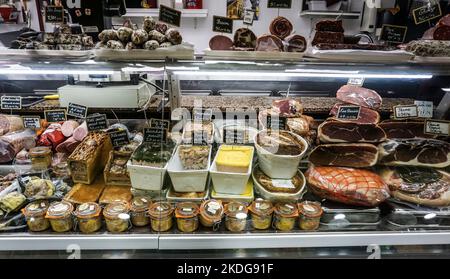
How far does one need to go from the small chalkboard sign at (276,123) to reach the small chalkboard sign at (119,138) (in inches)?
40.9

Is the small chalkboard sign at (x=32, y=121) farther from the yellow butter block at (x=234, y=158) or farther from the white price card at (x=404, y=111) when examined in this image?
the white price card at (x=404, y=111)

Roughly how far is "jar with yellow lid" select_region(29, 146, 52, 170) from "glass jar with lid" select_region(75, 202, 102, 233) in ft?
2.16

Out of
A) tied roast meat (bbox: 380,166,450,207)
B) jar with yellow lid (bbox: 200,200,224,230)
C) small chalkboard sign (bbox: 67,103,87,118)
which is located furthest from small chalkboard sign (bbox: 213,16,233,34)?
tied roast meat (bbox: 380,166,450,207)

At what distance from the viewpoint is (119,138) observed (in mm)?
2170

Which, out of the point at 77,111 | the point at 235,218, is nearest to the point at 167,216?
the point at 235,218

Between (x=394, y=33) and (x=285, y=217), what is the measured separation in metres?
1.42

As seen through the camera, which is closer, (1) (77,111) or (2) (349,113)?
(1) (77,111)

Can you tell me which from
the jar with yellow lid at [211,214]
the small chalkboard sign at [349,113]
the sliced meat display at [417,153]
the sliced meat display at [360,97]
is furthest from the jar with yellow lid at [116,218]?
the sliced meat display at [360,97]

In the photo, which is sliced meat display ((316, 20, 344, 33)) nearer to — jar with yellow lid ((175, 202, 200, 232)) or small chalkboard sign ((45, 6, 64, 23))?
jar with yellow lid ((175, 202, 200, 232))

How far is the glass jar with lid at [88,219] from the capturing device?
1.73 metres

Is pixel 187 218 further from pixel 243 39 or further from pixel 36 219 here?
pixel 243 39

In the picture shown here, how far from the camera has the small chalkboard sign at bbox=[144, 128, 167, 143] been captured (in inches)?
79.2

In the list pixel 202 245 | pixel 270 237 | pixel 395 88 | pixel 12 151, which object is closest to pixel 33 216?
pixel 12 151

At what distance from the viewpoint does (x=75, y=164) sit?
2.04 metres
